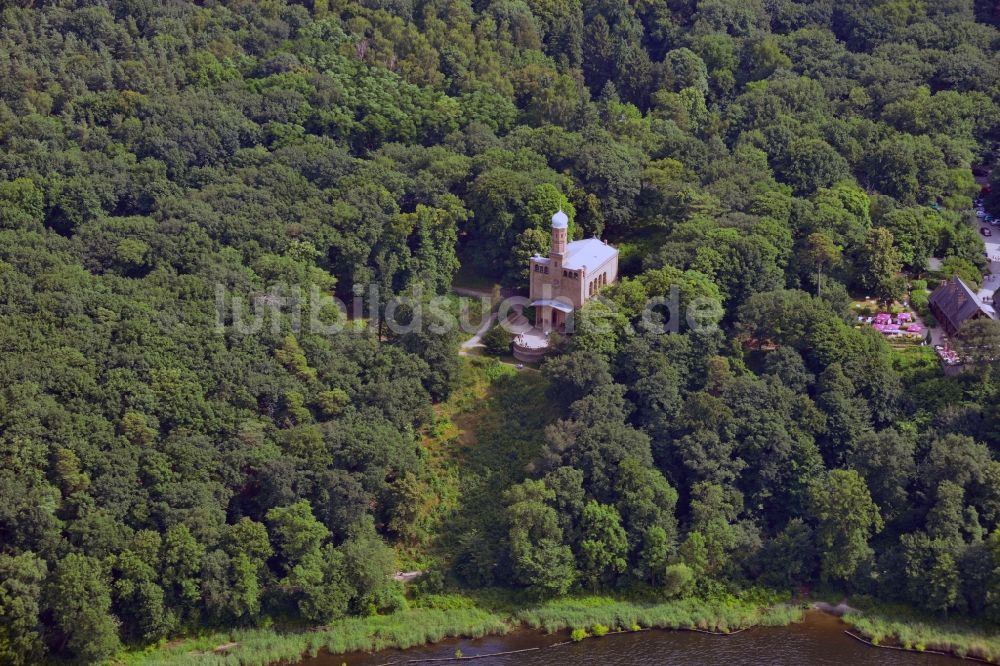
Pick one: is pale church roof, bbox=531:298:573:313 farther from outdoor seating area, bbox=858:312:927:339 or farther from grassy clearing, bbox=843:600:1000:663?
grassy clearing, bbox=843:600:1000:663

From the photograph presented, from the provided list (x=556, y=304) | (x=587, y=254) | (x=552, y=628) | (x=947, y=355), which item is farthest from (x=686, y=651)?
(x=587, y=254)

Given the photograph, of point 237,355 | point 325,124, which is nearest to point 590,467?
point 237,355

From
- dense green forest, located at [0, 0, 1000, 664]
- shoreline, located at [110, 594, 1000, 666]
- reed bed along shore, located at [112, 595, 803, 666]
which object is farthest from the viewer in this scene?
dense green forest, located at [0, 0, 1000, 664]

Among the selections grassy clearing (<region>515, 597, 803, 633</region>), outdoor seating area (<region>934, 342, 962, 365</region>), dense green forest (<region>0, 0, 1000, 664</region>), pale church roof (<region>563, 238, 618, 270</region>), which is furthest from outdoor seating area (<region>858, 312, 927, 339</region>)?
grassy clearing (<region>515, 597, 803, 633</region>)

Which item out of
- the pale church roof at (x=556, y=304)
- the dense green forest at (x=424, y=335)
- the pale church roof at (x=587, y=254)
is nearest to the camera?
the dense green forest at (x=424, y=335)

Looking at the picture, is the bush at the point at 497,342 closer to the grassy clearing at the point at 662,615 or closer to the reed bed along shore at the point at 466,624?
the reed bed along shore at the point at 466,624

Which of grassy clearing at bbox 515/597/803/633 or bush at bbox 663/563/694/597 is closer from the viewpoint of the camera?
grassy clearing at bbox 515/597/803/633

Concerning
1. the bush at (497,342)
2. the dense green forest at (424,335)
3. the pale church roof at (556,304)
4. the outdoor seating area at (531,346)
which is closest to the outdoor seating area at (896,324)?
the dense green forest at (424,335)
